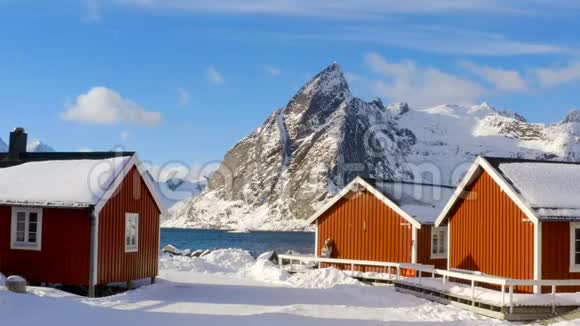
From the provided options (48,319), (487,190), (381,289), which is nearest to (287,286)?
(381,289)

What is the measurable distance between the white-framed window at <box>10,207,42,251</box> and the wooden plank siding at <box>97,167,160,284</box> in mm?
2147

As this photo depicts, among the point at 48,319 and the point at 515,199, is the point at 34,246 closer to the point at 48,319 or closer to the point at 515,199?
the point at 48,319

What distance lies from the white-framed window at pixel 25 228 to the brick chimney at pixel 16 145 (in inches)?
201

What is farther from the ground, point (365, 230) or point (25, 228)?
point (25, 228)

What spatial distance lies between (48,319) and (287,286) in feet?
42.2

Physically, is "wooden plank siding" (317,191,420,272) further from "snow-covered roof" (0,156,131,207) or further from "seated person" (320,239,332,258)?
"snow-covered roof" (0,156,131,207)

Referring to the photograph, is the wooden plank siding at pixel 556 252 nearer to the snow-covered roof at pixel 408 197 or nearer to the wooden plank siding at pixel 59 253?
the snow-covered roof at pixel 408 197

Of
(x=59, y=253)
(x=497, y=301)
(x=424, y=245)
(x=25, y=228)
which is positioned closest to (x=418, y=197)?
(x=424, y=245)

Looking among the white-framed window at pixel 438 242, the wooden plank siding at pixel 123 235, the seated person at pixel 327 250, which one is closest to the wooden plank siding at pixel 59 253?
the wooden plank siding at pixel 123 235

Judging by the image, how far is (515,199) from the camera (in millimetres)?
23734

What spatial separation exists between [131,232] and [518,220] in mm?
13466

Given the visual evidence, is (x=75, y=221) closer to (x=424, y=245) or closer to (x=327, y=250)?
(x=327, y=250)

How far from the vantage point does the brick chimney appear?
97.0 feet

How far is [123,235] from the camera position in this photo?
26422mm
